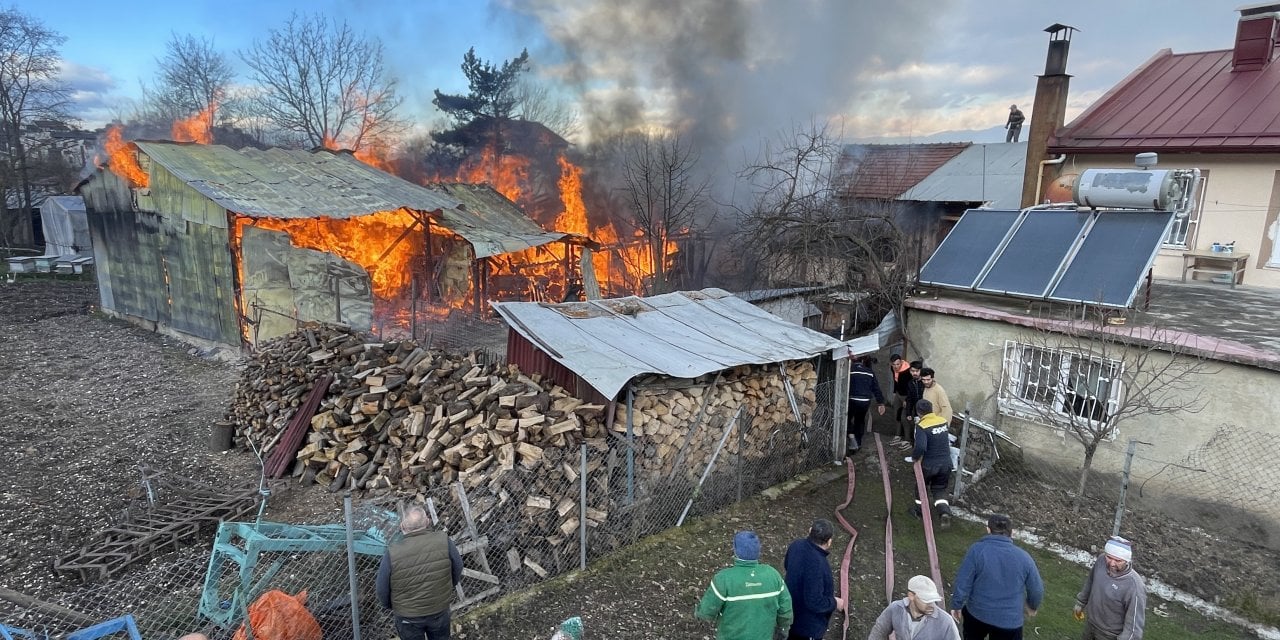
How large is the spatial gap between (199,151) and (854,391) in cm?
1742

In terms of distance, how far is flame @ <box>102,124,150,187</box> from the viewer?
16062 millimetres

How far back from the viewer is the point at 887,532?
733cm

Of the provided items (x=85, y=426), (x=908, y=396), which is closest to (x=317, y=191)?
(x=85, y=426)

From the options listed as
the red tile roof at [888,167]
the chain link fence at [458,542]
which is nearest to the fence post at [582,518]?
the chain link fence at [458,542]

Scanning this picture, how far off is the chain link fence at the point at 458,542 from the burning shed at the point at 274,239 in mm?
7376

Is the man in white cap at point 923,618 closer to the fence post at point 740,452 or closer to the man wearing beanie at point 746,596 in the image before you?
the man wearing beanie at point 746,596

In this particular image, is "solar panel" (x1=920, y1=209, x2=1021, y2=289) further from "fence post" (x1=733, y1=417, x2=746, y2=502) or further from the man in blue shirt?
the man in blue shirt

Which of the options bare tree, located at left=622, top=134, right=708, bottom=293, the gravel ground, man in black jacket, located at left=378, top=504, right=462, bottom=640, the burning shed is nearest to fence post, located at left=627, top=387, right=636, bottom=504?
man in black jacket, located at left=378, top=504, right=462, bottom=640

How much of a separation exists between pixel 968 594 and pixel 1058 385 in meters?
5.37

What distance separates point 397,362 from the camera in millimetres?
Result: 9148

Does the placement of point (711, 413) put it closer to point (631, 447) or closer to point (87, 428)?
point (631, 447)

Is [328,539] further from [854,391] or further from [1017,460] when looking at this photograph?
[1017,460]

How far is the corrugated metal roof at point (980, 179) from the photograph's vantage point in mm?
16438

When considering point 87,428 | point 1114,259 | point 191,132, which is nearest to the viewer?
point 1114,259
